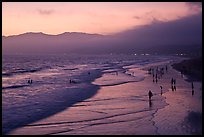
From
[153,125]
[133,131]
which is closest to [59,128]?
[133,131]

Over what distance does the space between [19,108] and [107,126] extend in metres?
10.2

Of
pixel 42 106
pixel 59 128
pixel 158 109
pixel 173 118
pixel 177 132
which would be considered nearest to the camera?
pixel 177 132

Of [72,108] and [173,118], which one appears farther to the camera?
[72,108]

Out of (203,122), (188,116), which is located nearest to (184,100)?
(188,116)

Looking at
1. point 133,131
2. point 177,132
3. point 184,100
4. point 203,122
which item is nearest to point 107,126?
point 133,131

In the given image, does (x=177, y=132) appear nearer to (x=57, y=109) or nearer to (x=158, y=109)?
(x=158, y=109)

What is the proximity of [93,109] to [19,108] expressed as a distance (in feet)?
20.6

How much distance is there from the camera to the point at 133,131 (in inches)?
651

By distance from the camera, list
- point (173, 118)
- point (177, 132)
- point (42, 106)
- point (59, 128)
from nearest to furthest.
Answer: point (177, 132)
point (59, 128)
point (173, 118)
point (42, 106)

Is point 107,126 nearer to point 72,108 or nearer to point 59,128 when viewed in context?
point 59,128

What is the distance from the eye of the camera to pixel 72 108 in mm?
24828

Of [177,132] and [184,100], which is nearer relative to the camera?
[177,132]

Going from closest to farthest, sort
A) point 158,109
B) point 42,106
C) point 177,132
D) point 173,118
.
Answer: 1. point 177,132
2. point 173,118
3. point 158,109
4. point 42,106

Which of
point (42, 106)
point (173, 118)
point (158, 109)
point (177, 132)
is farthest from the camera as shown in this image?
point (42, 106)
